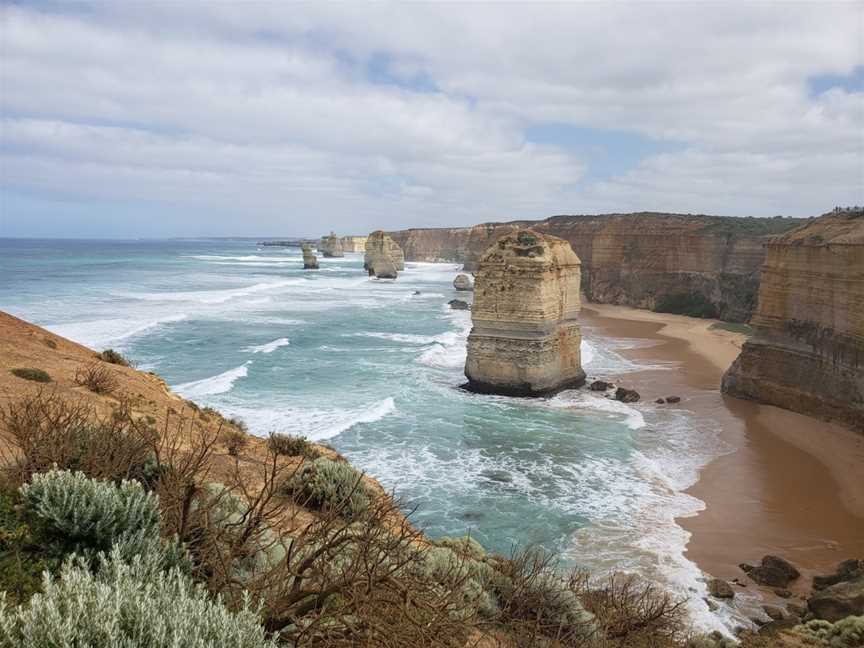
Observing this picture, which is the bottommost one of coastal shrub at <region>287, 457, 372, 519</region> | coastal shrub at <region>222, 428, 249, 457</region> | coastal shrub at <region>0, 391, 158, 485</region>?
coastal shrub at <region>222, 428, 249, 457</region>

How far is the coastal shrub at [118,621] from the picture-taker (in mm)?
2713

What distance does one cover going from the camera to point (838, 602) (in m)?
9.63

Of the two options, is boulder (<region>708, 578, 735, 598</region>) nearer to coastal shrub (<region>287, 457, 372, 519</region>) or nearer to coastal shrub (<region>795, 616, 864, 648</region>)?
coastal shrub (<region>795, 616, 864, 648</region>)

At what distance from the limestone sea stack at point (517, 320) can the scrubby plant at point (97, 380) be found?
1392 centimetres

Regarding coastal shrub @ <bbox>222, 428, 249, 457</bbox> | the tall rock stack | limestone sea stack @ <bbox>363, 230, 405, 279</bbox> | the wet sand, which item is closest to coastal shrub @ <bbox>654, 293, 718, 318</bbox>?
the wet sand

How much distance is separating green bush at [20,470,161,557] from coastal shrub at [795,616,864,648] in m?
9.47

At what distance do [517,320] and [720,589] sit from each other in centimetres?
1341

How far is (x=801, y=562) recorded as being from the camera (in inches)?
470

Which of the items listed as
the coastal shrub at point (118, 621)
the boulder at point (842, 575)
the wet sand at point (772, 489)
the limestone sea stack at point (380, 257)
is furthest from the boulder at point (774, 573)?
the limestone sea stack at point (380, 257)

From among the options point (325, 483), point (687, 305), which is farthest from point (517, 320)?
point (687, 305)

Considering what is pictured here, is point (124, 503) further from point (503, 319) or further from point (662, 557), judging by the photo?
point (503, 319)

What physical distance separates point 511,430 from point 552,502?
210 inches

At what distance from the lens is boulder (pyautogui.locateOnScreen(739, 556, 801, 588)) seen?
11203mm

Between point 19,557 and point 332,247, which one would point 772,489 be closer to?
point 19,557
